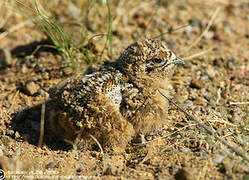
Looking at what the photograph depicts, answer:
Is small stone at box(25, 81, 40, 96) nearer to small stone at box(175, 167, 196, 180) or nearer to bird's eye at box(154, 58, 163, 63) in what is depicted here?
bird's eye at box(154, 58, 163, 63)

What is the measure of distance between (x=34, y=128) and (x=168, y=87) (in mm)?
2181

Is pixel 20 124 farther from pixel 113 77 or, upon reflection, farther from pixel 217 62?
pixel 217 62

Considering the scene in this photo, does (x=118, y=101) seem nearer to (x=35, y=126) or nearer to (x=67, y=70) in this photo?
(x=35, y=126)

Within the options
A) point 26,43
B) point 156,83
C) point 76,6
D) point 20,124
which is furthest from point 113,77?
point 76,6

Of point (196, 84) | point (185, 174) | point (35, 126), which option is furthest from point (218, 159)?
point (35, 126)

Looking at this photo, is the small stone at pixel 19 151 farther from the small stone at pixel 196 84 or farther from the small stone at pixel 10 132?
the small stone at pixel 196 84

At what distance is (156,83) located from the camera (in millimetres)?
4734

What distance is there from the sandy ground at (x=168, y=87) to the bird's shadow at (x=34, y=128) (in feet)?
0.05

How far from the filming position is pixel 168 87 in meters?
5.52

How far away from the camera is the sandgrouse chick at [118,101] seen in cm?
442

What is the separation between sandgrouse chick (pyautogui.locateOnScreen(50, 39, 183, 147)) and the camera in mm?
4422

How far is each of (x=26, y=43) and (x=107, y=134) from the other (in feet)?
10.8

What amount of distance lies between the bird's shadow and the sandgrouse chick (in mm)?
203

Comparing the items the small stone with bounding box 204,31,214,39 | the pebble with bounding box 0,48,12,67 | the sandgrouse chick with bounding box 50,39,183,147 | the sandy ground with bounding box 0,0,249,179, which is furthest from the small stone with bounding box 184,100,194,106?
the pebble with bounding box 0,48,12,67
